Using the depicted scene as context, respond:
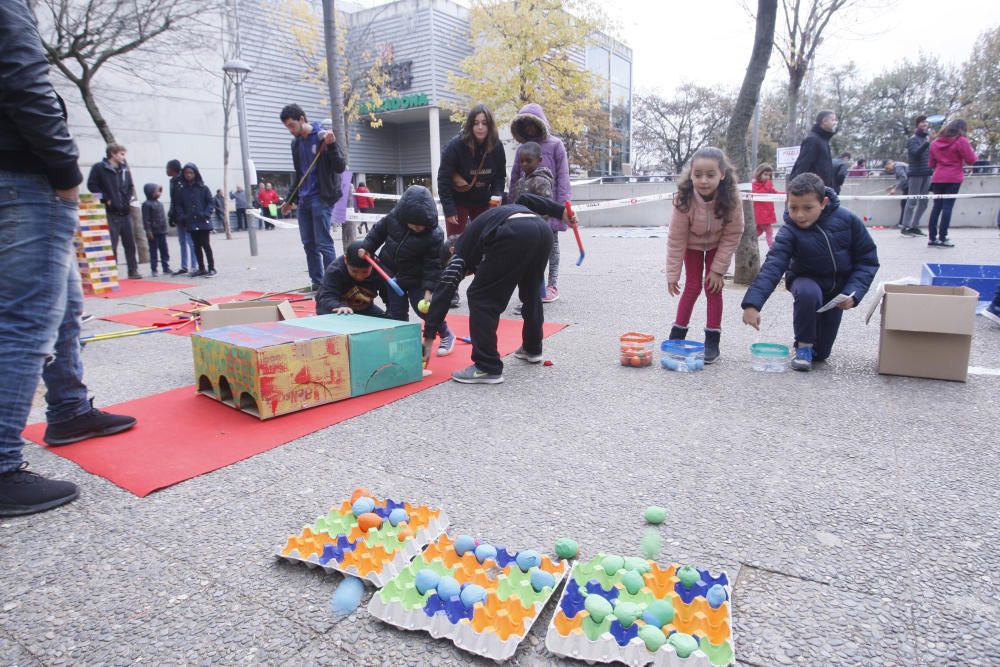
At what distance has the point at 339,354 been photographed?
348 centimetres

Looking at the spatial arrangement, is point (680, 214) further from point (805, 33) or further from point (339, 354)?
point (805, 33)

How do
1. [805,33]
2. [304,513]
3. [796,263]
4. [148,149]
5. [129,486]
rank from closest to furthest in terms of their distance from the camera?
[304,513]
[129,486]
[796,263]
[805,33]
[148,149]

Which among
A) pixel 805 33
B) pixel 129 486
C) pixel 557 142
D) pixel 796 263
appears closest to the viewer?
pixel 129 486

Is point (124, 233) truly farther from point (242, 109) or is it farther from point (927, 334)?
point (927, 334)

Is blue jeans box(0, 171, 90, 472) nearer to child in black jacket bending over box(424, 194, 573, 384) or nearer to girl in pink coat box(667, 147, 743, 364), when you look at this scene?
child in black jacket bending over box(424, 194, 573, 384)

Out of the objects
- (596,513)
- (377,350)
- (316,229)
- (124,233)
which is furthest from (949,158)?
(124,233)

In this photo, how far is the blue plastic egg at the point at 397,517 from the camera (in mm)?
2092

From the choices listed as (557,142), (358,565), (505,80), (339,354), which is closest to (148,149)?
(505,80)

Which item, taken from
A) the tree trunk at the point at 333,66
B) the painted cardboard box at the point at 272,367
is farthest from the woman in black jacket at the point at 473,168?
the painted cardboard box at the point at 272,367

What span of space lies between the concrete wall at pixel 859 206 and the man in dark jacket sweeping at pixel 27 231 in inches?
527

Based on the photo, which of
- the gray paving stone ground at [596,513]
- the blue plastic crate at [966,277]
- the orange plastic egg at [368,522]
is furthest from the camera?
the blue plastic crate at [966,277]

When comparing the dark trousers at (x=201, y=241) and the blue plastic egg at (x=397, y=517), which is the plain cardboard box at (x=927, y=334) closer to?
the blue plastic egg at (x=397, y=517)

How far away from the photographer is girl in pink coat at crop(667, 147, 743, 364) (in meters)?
4.07

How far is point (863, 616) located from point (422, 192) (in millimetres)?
3566
